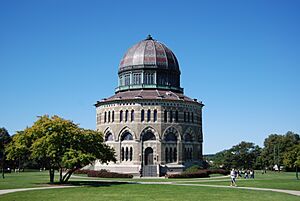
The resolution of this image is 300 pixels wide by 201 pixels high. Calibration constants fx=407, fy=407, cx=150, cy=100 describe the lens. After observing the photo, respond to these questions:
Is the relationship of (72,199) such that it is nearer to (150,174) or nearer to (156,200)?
(156,200)

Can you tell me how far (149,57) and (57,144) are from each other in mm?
37838

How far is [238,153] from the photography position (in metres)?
106

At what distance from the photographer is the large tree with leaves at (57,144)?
141 ft

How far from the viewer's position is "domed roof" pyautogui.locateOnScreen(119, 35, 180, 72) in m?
77.4

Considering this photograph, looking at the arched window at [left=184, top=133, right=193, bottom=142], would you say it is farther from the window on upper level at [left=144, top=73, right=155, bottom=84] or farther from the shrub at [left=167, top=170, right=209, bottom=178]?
the window on upper level at [left=144, top=73, right=155, bottom=84]

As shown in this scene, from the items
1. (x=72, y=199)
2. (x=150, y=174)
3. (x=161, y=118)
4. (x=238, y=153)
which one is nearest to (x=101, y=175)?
(x=150, y=174)

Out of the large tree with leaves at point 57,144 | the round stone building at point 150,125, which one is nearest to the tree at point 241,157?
the round stone building at point 150,125

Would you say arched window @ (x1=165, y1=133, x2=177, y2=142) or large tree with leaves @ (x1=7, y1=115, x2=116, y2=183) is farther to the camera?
arched window @ (x1=165, y1=133, x2=177, y2=142)

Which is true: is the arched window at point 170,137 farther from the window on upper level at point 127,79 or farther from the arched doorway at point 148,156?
the window on upper level at point 127,79

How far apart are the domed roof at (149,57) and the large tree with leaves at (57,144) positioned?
32.8 metres

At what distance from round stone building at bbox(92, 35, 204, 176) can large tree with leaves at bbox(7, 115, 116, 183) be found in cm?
2272

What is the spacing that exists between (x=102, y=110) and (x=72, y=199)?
46.6 metres

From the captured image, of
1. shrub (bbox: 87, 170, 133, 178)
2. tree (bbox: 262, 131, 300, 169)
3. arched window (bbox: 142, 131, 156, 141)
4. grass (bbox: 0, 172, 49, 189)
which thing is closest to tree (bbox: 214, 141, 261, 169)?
tree (bbox: 262, 131, 300, 169)

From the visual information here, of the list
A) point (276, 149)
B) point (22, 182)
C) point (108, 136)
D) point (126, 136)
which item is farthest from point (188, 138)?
point (276, 149)
